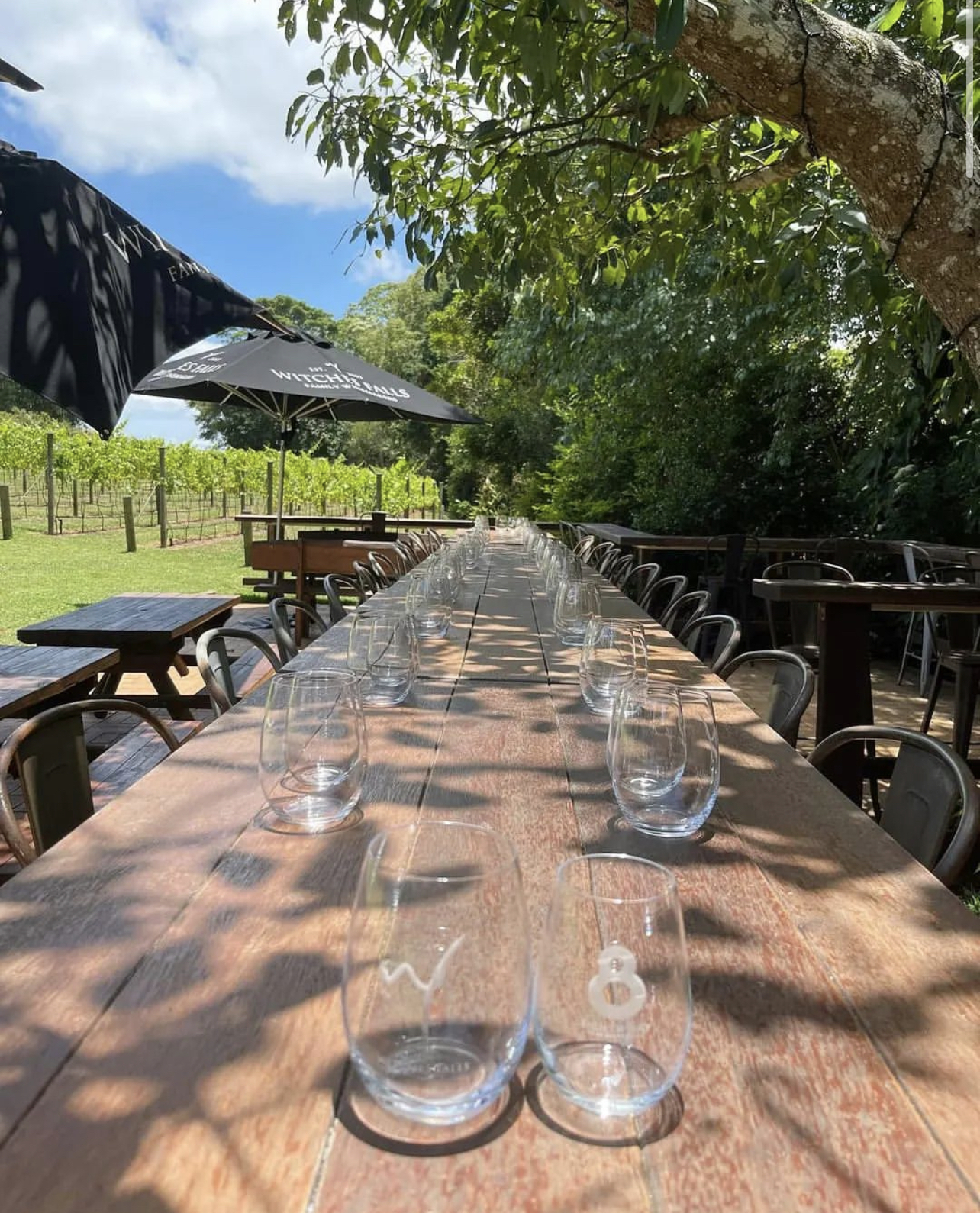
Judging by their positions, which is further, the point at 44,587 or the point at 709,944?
the point at 44,587

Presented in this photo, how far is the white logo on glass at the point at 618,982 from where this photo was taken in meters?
0.60

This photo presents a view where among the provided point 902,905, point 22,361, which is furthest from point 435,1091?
point 22,361

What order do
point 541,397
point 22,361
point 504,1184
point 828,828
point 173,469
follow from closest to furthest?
point 504,1184, point 828,828, point 22,361, point 541,397, point 173,469

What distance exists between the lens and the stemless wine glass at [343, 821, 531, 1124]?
59cm

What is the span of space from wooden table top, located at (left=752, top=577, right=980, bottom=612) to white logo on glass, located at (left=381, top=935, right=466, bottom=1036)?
243 centimetres

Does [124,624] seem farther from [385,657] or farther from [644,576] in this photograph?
[644,576]

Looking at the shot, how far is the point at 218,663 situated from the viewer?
2.56 meters

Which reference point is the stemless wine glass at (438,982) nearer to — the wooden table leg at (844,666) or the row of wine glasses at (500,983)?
the row of wine glasses at (500,983)

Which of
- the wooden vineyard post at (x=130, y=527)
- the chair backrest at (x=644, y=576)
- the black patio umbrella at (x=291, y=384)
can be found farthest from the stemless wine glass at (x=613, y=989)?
the wooden vineyard post at (x=130, y=527)

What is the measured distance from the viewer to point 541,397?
1552cm

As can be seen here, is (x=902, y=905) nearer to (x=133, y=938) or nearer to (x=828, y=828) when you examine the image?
(x=828, y=828)

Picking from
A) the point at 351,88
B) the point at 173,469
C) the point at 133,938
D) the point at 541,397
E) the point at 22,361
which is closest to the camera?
the point at 133,938

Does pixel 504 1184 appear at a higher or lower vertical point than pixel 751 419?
lower

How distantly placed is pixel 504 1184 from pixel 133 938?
0.49 meters
